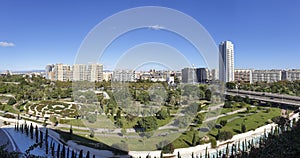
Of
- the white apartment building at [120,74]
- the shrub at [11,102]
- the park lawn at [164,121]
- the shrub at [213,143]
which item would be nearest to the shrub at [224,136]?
the shrub at [213,143]

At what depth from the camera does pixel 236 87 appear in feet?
48.5

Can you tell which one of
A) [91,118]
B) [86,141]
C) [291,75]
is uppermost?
[291,75]

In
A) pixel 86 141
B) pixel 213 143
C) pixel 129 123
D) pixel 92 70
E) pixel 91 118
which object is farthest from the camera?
pixel 92 70

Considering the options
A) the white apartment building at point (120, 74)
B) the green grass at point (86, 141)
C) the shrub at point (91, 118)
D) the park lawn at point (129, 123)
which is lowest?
the green grass at point (86, 141)

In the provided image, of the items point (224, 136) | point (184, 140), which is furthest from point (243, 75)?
point (184, 140)

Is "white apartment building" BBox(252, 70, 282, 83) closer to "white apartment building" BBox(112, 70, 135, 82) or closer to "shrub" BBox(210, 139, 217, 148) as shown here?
"white apartment building" BBox(112, 70, 135, 82)

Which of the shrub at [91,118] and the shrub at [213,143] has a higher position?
the shrub at [91,118]

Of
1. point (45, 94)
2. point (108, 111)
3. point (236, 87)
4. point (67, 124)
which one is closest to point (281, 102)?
point (236, 87)

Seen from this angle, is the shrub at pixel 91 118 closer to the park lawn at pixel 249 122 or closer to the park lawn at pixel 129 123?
the park lawn at pixel 129 123

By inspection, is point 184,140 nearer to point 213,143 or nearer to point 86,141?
point 213,143

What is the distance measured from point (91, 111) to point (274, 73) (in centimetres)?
1928

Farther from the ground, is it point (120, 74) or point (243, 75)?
point (243, 75)

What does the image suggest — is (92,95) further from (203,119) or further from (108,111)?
(203,119)

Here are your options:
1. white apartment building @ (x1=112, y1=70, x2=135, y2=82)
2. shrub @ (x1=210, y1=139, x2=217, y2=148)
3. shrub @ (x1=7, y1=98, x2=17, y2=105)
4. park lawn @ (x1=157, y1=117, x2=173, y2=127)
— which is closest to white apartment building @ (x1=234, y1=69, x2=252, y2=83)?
white apartment building @ (x1=112, y1=70, x2=135, y2=82)
